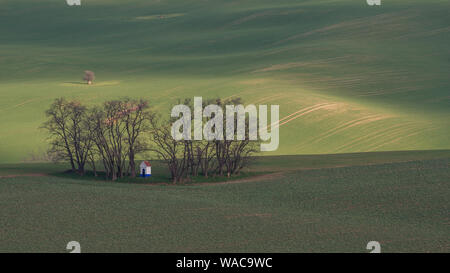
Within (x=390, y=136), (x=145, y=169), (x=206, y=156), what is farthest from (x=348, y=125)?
(x=145, y=169)

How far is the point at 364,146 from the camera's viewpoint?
183 feet

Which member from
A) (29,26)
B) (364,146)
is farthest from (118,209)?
(29,26)

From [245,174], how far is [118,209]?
46.5ft

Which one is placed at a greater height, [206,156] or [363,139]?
[363,139]

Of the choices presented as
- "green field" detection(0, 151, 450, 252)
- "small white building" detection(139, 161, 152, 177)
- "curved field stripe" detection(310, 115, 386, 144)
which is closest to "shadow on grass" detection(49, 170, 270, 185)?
"small white building" detection(139, 161, 152, 177)

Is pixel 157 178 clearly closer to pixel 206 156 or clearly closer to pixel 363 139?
pixel 206 156

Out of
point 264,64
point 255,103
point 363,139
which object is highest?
point 264,64

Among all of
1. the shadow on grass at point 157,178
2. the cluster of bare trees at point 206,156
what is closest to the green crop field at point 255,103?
the shadow on grass at point 157,178

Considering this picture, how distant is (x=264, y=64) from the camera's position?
8631 cm

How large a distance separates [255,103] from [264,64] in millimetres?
21059

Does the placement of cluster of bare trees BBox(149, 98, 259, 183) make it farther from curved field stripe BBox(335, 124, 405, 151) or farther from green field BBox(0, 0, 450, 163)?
curved field stripe BBox(335, 124, 405, 151)

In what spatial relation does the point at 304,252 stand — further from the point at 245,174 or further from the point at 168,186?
the point at 245,174

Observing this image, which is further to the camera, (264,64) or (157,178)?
(264,64)

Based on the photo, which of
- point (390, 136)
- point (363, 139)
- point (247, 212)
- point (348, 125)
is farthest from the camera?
point (348, 125)
